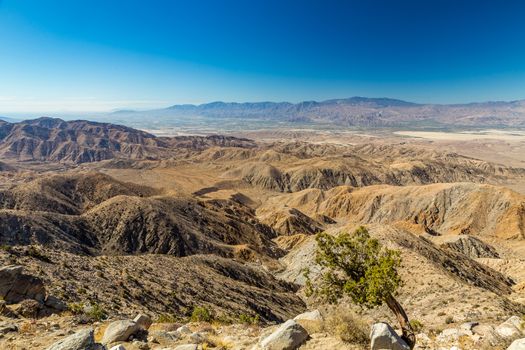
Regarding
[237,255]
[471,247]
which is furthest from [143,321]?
[471,247]

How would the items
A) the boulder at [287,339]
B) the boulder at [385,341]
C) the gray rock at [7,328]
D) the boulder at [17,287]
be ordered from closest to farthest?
the boulder at [385,341]
the boulder at [287,339]
the gray rock at [7,328]
the boulder at [17,287]

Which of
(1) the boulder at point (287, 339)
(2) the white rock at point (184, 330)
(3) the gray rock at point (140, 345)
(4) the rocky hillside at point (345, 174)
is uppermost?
(1) the boulder at point (287, 339)

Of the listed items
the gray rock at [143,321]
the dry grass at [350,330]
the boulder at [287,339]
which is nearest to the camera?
the boulder at [287,339]

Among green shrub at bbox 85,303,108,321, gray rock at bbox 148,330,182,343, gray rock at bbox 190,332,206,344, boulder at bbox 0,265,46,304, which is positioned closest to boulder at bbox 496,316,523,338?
gray rock at bbox 190,332,206,344

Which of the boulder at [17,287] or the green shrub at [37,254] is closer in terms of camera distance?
the boulder at [17,287]

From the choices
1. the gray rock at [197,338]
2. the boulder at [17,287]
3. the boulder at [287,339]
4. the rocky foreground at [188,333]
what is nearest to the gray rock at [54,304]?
the rocky foreground at [188,333]

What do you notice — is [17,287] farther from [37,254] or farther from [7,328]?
[37,254]

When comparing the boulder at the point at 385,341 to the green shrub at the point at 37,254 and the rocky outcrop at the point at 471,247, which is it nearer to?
the green shrub at the point at 37,254

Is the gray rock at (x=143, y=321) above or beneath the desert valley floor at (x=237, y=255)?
above
